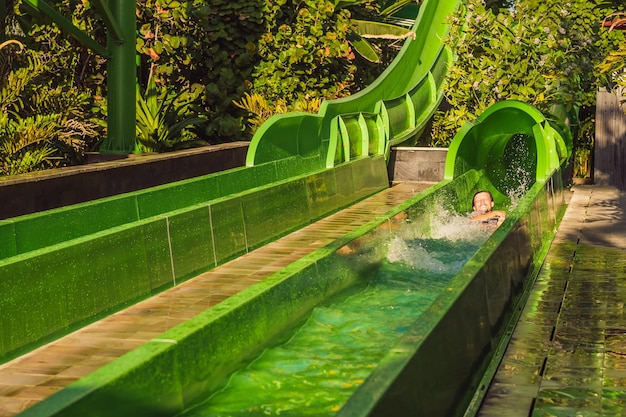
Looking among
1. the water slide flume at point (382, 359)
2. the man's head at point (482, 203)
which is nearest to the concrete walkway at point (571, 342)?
the water slide flume at point (382, 359)

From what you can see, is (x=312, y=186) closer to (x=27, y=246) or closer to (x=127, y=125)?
(x=127, y=125)

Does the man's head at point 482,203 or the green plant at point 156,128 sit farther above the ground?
the green plant at point 156,128

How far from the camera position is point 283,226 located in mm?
11750

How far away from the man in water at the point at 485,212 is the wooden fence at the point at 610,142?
3.81 m

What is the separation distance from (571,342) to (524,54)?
9767 mm

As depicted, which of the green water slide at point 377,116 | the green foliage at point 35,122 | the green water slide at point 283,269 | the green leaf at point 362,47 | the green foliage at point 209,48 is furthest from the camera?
the green leaf at point 362,47

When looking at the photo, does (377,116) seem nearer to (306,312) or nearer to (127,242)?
(127,242)

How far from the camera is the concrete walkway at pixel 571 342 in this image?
499cm

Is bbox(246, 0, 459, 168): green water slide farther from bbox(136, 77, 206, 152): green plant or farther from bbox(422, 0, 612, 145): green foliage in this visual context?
bbox(136, 77, 206, 152): green plant

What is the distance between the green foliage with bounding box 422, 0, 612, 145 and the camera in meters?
15.0

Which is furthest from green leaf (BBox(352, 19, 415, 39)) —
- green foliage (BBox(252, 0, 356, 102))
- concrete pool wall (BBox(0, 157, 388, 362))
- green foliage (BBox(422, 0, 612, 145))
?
concrete pool wall (BBox(0, 157, 388, 362))

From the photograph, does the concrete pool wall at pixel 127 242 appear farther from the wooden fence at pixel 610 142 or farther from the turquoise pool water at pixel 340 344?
the wooden fence at pixel 610 142

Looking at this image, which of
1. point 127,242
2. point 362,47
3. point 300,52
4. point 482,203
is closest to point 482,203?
point 482,203

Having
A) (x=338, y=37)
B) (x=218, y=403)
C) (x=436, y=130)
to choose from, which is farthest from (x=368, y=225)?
(x=436, y=130)
